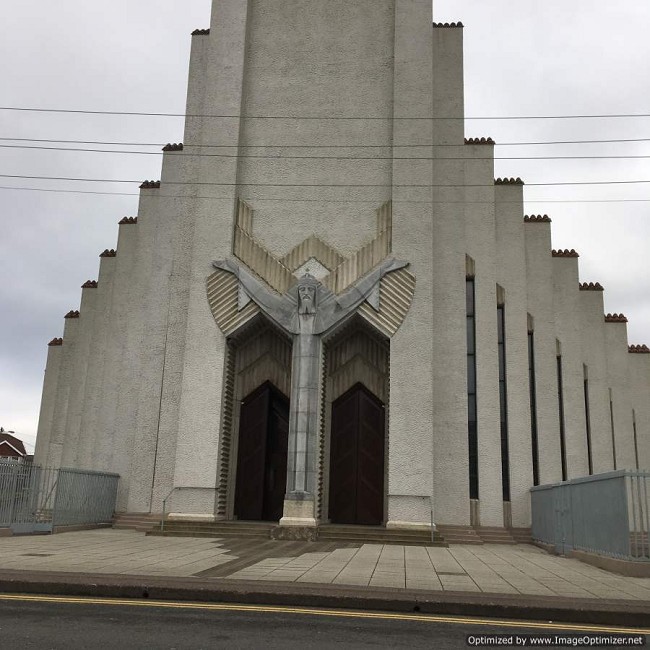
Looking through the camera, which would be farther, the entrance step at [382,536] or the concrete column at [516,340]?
the concrete column at [516,340]

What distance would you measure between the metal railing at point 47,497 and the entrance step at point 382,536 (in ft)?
23.6

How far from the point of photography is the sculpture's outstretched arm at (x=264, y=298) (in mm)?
22250

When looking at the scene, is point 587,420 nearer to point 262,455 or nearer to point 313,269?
point 313,269

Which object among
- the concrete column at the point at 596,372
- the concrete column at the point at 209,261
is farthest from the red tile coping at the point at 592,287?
the concrete column at the point at 209,261

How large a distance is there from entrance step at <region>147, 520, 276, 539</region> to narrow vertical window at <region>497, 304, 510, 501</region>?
7686 millimetres

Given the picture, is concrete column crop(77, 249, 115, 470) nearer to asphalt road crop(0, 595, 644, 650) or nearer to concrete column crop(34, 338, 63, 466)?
concrete column crop(34, 338, 63, 466)

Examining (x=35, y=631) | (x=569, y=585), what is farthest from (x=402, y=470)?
(x=35, y=631)

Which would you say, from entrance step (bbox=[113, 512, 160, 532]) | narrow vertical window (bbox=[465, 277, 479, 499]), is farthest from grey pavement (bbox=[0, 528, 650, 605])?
narrow vertical window (bbox=[465, 277, 479, 499])

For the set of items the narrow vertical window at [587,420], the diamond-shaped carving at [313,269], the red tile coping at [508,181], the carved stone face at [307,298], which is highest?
the red tile coping at [508,181]

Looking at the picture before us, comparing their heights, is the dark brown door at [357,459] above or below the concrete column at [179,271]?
below

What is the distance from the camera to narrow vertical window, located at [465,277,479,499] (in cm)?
2261

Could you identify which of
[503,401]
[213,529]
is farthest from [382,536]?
[503,401]

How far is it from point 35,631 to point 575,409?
20.4 meters

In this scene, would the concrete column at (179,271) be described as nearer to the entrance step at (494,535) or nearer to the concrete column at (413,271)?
the concrete column at (413,271)
